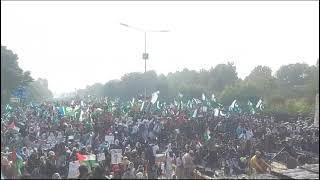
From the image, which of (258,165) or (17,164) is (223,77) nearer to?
(258,165)

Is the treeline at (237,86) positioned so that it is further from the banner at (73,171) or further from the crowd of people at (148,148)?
the banner at (73,171)

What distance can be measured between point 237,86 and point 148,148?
49495 millimetres

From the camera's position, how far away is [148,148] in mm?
21266

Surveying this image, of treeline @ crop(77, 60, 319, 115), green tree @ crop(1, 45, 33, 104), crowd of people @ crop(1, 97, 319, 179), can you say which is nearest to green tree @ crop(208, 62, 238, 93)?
treeline @ crop(77, 60, 319, 115)

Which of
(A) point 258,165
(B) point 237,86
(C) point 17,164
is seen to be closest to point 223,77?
(B) point 237,86

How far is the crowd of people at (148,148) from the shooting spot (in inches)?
651

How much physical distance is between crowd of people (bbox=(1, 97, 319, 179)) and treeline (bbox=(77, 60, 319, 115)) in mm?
16504

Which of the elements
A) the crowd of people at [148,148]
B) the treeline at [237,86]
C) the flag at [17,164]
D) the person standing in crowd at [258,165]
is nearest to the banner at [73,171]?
Result: the crowd of people at [148,148]

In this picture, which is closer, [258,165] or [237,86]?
[258,165]

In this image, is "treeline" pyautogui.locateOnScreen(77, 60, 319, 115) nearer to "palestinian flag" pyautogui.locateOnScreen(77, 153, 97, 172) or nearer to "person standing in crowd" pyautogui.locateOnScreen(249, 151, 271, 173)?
"person standing in crowd" pyautogui.locateOnScreen(249, 151, 271, 173)

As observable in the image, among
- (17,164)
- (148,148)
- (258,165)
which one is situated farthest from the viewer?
(148,148)

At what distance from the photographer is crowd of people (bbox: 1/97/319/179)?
651 inches

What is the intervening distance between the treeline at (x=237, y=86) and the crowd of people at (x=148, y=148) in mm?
16504

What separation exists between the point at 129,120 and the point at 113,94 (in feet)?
273
